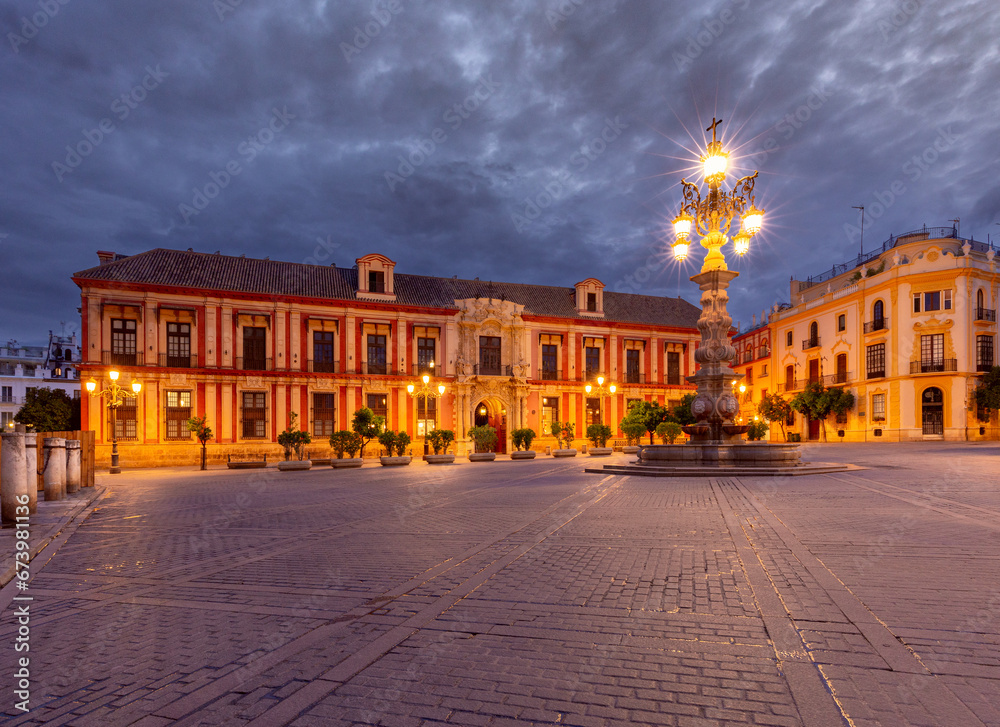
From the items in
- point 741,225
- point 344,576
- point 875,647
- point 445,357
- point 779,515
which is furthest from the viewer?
point 445,357

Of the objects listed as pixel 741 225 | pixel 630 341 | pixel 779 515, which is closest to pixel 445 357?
pixel 630 341

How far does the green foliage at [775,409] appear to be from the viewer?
43.8 m

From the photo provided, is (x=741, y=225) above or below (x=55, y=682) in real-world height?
above

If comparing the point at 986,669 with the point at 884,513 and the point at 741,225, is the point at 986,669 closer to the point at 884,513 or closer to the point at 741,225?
the point at 884,513

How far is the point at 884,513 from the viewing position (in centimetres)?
801

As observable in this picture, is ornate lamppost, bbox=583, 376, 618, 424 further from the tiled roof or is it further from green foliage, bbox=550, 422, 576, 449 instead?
the tiled roof

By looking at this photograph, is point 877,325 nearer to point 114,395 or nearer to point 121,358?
point 114,395

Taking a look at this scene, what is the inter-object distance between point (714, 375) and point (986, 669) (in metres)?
13.6

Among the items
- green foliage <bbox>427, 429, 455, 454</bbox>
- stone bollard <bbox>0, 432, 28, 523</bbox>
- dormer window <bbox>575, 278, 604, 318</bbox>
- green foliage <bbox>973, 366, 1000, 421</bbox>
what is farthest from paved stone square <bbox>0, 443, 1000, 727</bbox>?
green foliage <bbox>973, 366, 1000, 421</bbox>

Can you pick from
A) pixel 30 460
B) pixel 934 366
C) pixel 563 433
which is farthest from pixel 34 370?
pixel 934 366

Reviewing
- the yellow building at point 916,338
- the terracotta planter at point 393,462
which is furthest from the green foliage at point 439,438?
the yellow building at point 916,338

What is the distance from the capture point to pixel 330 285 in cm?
3247

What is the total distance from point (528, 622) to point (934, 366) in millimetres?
40014

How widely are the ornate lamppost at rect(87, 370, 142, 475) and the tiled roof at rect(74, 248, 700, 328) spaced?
536 cm
